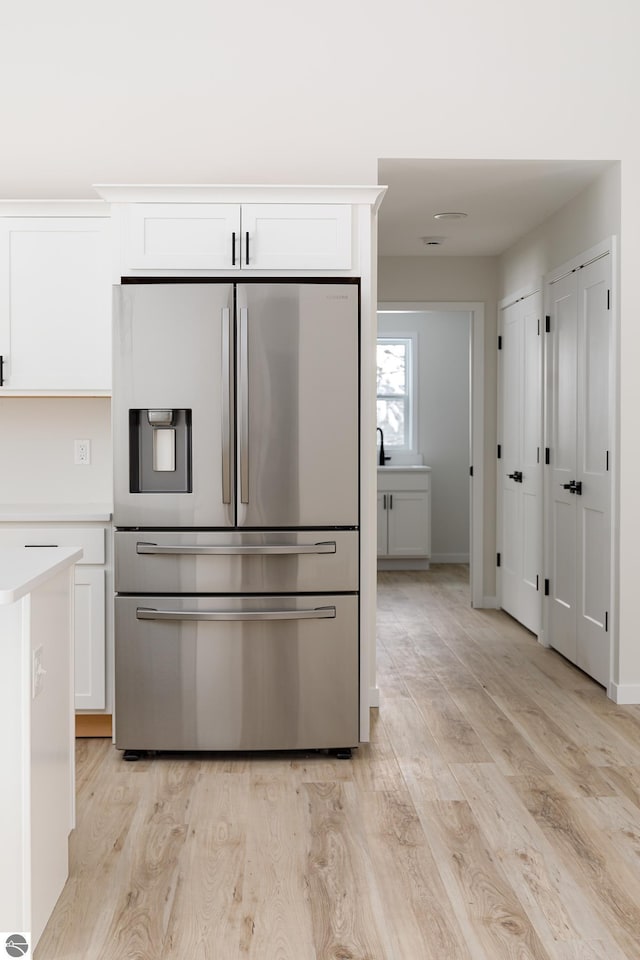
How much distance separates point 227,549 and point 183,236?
1.20 metres

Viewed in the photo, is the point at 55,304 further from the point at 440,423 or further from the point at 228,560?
the point at 440,423

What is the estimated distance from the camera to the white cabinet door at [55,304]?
3.54m

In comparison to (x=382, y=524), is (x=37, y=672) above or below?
above

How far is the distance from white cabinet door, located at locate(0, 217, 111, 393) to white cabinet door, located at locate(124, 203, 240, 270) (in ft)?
1.13

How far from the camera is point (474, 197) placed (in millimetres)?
4508

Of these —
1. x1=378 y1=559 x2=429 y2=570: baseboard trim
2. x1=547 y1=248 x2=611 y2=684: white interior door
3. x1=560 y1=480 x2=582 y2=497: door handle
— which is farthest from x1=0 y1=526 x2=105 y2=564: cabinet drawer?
x1=378 y1=559 x2=429 y2=570: baseboard trim

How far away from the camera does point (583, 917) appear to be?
7.02 ft

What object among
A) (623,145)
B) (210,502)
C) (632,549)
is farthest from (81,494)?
(623,145)

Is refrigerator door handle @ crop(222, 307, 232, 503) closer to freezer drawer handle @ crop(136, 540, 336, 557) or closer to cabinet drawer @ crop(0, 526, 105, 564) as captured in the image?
freezer drawer handle @ crop(136, 540, 336, 557)

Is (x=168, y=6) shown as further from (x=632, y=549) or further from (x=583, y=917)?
(x=583, y=917)

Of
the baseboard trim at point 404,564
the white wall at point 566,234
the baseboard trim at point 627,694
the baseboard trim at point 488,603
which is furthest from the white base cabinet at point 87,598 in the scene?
the baseboard trim at point 404,564

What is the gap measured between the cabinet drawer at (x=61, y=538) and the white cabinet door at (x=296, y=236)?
3.99 ft

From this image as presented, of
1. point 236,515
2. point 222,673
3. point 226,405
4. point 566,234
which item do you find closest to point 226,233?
point 226,405

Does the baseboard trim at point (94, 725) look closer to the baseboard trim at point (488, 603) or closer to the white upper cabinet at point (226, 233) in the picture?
the white upper cabinet at point (226, 233)
